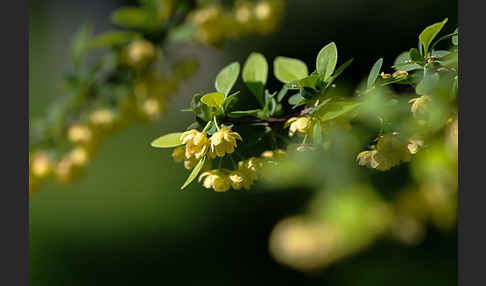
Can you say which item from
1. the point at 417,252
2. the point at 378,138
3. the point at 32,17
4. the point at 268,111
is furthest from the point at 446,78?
the point at 32,17

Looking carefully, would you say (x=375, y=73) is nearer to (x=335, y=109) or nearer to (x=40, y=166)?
(x=335, y=109)

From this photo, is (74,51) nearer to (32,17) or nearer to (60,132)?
(60,132)

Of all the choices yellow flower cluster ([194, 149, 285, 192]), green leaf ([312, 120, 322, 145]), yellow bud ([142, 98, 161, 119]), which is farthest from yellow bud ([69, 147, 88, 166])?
green leaf ([312, 120, 322, 145])

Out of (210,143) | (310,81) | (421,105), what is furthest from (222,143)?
(421,105)

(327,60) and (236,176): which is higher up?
(327,60)

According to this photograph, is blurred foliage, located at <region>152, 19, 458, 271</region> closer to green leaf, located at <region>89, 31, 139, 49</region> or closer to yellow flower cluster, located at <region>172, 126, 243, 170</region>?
yellow flower cluster, located at <region>172, 126, 243, 170</region>
